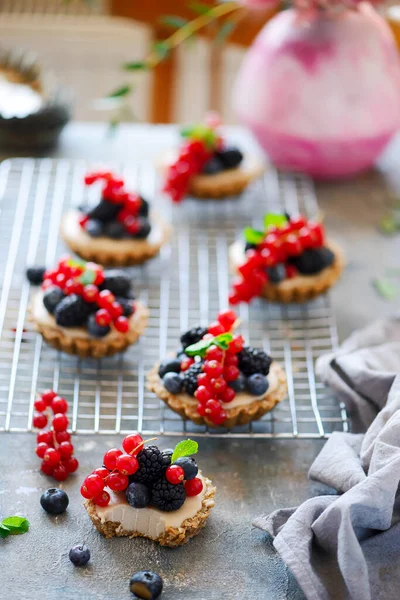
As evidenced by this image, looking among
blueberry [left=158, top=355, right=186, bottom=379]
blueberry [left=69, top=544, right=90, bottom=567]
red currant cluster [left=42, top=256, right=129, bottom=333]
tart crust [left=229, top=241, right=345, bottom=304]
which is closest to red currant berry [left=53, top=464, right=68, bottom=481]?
blueberry [left=69, top=544, right=90, bottom=567]

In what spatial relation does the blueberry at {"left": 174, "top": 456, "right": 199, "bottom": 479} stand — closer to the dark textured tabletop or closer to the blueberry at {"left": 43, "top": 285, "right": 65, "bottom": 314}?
the dark textured tabletop

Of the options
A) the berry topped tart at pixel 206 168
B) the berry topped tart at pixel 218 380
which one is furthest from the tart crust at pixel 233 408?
the berry topped tart at pixel 206 168

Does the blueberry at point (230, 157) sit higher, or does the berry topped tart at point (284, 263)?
the berry topped tart at point (284, 263)

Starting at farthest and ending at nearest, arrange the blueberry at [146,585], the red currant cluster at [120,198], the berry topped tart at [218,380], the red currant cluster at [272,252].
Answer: the red currant cluster at [120,198] < the red currant cluster at [272,252] < the berry topped tart at [218,380] < the blueberry at [146,585]

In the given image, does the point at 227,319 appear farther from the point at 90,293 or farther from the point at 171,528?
the point at 171,528

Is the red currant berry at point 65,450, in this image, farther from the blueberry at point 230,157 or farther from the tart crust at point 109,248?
the blueberry at point 230,157

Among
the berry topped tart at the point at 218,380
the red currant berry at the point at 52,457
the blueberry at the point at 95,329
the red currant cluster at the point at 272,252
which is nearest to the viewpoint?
the red currant berry at the point at 52,457
